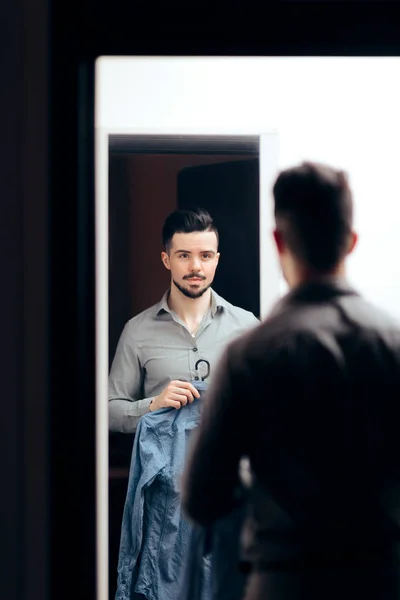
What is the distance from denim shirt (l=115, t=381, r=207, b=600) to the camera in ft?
5.92

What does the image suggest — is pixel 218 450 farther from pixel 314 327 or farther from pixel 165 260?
pixel 165 260

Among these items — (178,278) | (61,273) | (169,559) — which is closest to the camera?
(61,273)

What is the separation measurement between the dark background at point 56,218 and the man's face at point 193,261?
41.4 inches

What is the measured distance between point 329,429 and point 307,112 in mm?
1509

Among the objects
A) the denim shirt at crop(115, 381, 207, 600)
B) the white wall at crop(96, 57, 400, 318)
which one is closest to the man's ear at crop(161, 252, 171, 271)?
the white wall at crop(96, 57, 400, 318)

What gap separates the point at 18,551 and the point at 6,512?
2.5 inches

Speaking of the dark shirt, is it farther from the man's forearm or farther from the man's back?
the man's forearm

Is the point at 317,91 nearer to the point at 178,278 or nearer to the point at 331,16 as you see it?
the point at 178,278

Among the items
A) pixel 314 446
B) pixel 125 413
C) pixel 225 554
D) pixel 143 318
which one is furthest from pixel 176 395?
pixel 314 446

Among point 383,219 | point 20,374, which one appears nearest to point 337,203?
point 20,374

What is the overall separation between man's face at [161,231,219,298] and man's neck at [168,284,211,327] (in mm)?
18

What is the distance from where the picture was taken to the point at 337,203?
945mm

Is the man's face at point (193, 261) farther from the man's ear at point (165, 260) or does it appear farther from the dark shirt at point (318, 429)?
the dark shirt at point (318, 429)

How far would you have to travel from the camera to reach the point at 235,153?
2.12 metres
